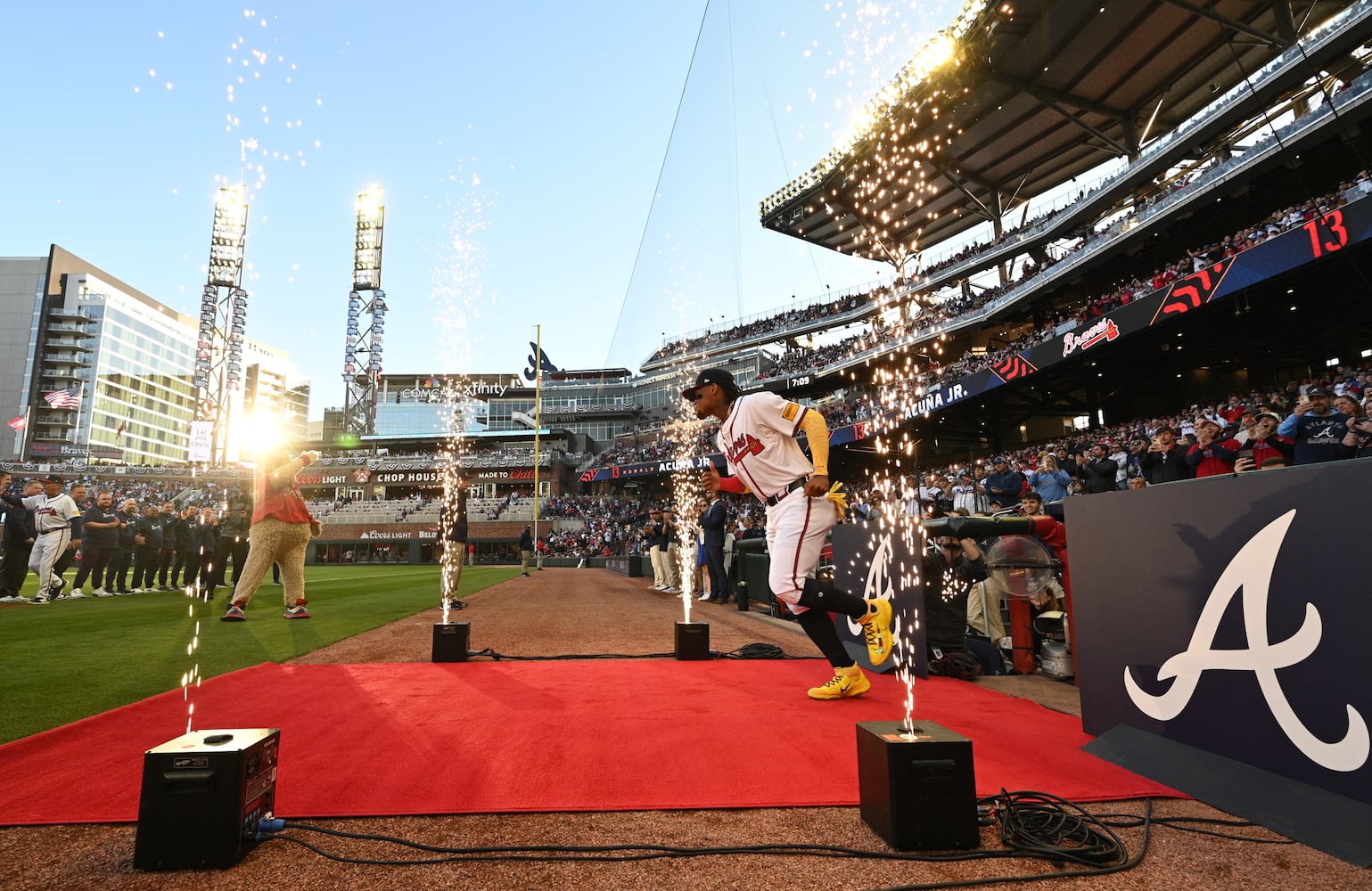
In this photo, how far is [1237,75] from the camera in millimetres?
20672

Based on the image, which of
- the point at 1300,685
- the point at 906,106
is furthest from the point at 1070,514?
the point at 906,106

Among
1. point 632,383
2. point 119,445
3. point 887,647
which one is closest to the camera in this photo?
point 887,647

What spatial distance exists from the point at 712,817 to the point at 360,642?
17.0 ft

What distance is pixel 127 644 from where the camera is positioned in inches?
220

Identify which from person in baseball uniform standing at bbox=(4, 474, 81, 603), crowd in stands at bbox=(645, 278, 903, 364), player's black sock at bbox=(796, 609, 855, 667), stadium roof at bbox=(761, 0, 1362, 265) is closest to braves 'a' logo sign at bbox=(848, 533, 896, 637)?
player's black sock at bbox=(796, 609, 855, 667)

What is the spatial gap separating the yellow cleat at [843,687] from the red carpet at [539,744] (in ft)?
0.21

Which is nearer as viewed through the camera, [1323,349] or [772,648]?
[772,648]

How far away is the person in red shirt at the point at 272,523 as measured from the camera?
681 cm

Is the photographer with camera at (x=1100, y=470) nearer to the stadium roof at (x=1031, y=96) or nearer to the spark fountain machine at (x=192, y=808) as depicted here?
the spark fountain machine at (x=192, y=808)

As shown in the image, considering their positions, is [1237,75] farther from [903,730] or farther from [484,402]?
[484,402]

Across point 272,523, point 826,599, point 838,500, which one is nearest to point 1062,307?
point 838,500

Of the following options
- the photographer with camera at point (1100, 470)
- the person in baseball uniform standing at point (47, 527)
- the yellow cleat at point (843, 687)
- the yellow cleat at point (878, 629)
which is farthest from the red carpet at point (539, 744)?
the person in baseball uniform standing at point (47, 527)

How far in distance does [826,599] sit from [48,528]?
485 inches

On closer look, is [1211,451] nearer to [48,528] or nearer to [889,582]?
[889,582]
